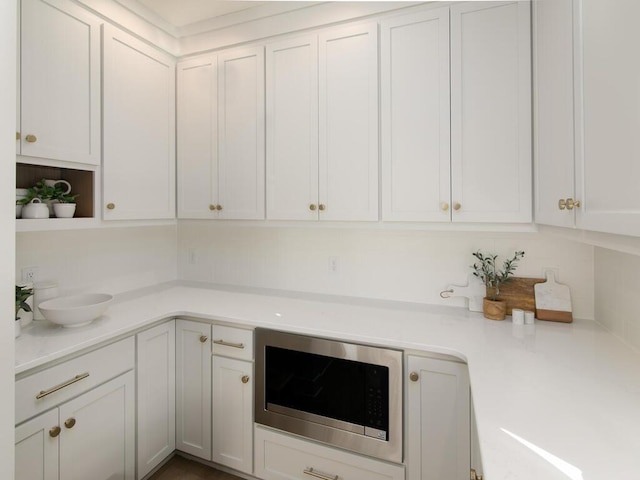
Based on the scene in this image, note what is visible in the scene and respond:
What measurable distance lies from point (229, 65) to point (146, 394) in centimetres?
196

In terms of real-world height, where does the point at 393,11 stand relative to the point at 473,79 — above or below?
above

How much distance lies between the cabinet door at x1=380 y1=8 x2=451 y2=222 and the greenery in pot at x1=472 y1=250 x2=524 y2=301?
42 cm

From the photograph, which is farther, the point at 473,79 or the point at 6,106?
the point at 473,79

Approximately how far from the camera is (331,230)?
2.23 m

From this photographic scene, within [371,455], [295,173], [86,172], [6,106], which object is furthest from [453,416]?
[86,172]

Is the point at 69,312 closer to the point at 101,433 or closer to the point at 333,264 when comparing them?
the point at 101,433

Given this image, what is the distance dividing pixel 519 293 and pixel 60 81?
2.51m

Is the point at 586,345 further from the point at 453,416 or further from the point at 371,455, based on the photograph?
the point at 371,455

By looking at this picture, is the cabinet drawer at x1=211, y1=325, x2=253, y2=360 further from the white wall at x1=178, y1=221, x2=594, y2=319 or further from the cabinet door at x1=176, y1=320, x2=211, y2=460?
the white wall at x1=178, y1=221, x2=594, y2=319

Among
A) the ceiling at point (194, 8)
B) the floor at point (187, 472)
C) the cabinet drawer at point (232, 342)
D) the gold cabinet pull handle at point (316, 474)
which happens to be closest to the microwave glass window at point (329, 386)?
the cabinet drawer at point (232, 342)

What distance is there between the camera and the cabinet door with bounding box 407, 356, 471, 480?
1.41 m

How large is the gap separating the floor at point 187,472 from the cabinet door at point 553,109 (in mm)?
2112

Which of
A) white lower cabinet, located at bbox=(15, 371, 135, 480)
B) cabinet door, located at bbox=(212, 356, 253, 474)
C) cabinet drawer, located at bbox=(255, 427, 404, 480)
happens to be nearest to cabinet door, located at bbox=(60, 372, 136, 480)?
white lower cabinet, located at bbox=(15, 371, 135, 480)

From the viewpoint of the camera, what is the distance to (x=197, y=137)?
2.22 m
